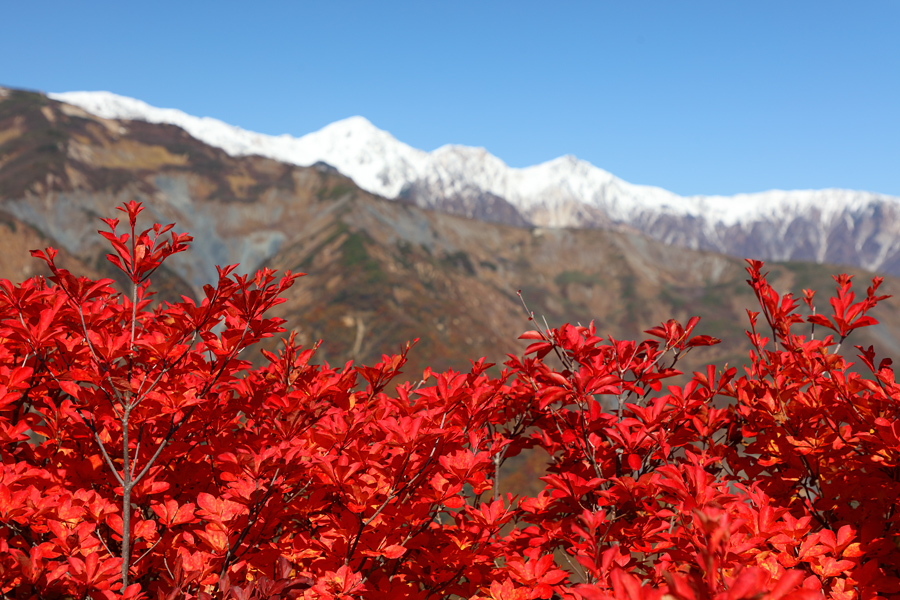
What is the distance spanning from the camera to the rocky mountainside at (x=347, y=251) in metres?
19.3

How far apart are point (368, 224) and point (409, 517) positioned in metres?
29.2

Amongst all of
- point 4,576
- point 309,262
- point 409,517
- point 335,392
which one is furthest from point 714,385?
point 309,262

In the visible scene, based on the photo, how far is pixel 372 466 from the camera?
1.83m

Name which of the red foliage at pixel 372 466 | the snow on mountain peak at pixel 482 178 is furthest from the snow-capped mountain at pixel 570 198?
the red foliage at pixel 372 466

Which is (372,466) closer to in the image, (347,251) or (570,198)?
(347,251)

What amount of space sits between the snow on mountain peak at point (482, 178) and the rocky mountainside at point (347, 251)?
11478cm

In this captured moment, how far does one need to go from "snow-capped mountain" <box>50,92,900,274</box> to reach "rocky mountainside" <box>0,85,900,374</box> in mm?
107782

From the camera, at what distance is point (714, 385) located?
2742 millimetres

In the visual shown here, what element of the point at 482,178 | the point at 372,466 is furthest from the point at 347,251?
the point at 482,178

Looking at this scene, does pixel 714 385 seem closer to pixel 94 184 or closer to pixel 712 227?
pixel 94 184

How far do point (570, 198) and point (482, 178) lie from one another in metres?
32.3

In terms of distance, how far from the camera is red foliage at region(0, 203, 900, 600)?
5.81 feet

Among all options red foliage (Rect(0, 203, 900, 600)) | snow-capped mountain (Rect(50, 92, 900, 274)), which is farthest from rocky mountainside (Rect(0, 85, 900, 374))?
snow-capped mountain (Rect(50, 92, 900, 274))

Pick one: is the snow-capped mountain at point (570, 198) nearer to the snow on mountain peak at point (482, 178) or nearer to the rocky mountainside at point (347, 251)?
the snow on mountain peak at point (482, 178)
